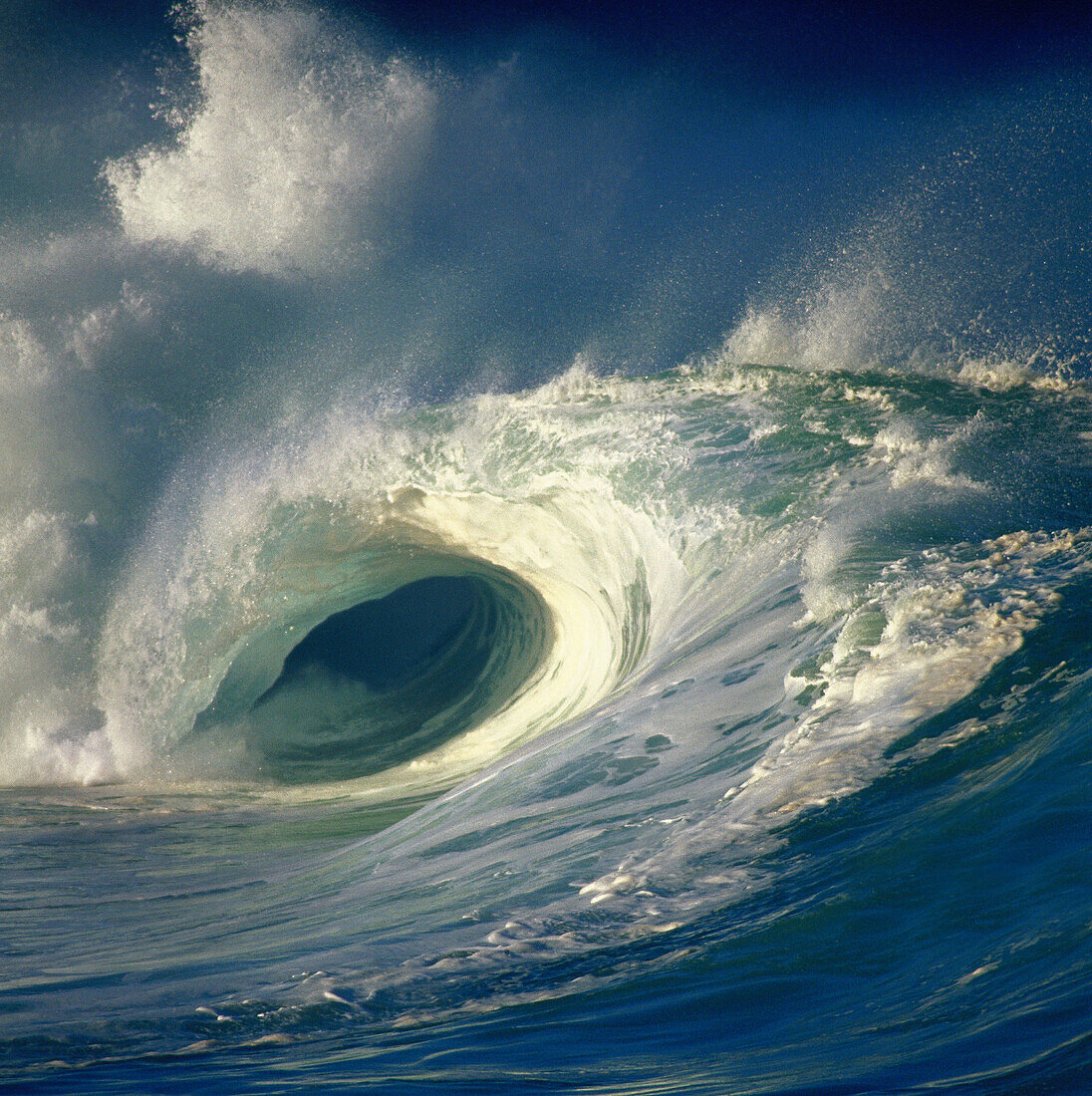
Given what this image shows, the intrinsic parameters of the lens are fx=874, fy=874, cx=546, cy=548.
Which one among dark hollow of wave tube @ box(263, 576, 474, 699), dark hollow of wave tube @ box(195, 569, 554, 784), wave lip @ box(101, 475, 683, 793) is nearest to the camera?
wave lip @ box(101, 475, 683, 793)

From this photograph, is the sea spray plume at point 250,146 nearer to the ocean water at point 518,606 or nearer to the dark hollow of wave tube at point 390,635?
the ocean water at point 518,606

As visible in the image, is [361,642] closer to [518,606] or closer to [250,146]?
[518,606]

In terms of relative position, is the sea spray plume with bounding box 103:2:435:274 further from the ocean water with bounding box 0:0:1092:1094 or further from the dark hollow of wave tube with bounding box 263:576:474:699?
the dark hollow of wave tube with bounding box 263:576:474:699

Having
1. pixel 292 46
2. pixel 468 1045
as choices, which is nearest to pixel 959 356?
pixel 468 1045

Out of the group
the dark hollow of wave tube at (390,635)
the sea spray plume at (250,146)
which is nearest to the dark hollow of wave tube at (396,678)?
the dark hollow of wave tube at (390,635)

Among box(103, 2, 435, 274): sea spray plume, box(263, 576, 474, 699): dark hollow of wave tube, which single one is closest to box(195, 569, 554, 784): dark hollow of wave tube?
box(263, 576, 474, 699): dark hollow of wave tube

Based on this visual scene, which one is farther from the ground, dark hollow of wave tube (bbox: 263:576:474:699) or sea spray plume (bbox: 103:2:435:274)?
sea spray plume (bbox: 103:2:435:274)

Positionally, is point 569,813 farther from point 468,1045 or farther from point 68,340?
point 68,340
